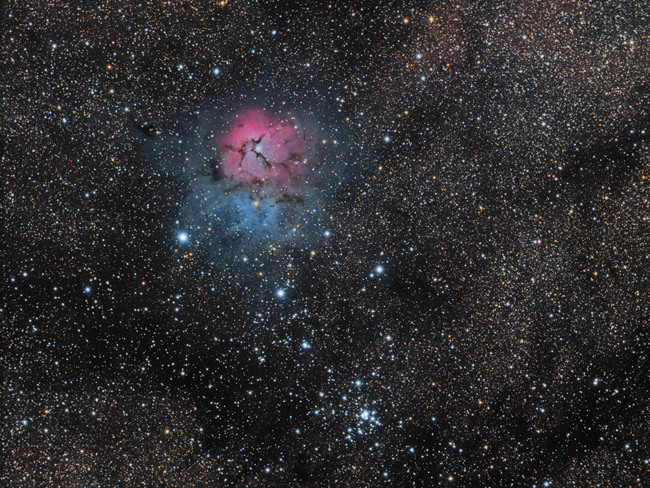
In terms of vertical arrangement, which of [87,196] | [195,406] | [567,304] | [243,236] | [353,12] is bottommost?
[195,406]

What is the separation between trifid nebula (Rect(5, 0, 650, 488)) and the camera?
29.5 inches

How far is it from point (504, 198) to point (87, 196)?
1.27m

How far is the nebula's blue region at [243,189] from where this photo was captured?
760 mm

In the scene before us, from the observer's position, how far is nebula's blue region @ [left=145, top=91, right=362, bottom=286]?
76 centimetres

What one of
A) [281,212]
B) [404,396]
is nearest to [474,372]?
[404,396]

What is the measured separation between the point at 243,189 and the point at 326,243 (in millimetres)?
307

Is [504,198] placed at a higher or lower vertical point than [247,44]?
lower

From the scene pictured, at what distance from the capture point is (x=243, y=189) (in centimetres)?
77

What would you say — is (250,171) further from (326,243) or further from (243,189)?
(326,243)

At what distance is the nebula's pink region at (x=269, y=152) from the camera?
76 cm

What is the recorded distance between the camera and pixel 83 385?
2.50 ft

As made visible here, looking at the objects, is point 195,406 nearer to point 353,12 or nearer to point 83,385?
point 83,385

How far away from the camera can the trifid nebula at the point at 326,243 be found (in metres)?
0.75

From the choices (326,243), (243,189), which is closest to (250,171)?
(243,189)
